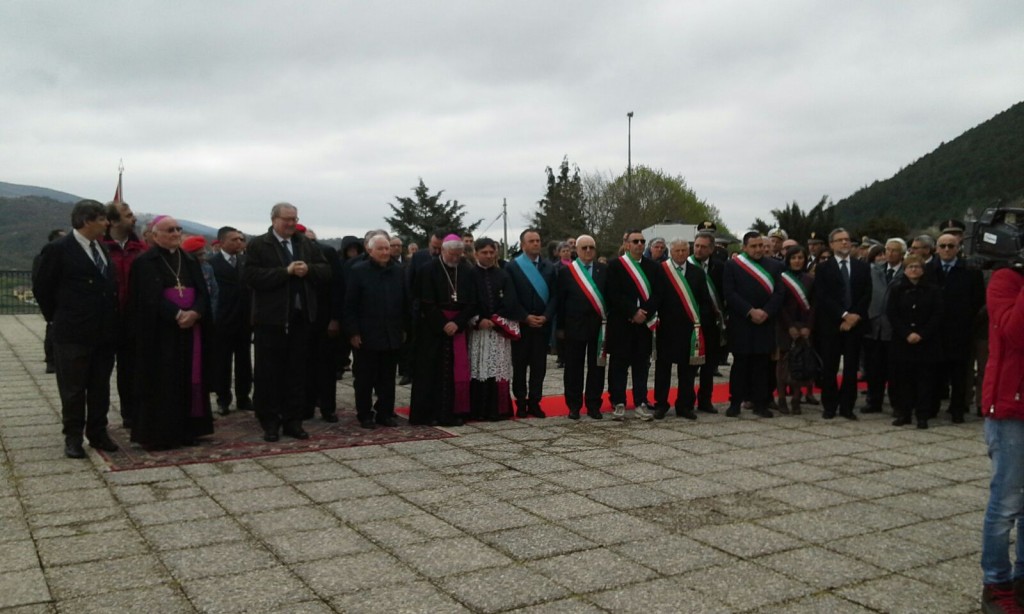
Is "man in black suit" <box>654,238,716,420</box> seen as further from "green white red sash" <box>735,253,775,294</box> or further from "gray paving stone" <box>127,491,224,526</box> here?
"gray paving stone" <box>127,491,224,526</box>

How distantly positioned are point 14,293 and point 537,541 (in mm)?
23001

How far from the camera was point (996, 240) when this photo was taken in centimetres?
357

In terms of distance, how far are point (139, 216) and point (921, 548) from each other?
7287mm

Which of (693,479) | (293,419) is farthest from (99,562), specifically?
(693,479)

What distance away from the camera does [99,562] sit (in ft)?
13.4

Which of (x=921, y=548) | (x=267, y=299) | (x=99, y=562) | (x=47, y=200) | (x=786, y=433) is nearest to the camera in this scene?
(x=99, y=562)

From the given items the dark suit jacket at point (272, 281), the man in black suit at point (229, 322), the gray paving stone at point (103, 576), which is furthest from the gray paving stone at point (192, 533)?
the man in black suit at point (229, 322)

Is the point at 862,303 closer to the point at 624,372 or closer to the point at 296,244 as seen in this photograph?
the point at 624,372

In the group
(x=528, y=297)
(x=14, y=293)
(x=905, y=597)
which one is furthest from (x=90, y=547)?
(x=14, y=293)

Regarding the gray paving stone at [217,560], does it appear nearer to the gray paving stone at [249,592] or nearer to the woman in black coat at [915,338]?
the gray paving stone at [249,592]

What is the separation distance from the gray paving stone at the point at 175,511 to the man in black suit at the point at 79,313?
5.23ft

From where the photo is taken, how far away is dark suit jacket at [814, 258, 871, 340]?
848 centimetres

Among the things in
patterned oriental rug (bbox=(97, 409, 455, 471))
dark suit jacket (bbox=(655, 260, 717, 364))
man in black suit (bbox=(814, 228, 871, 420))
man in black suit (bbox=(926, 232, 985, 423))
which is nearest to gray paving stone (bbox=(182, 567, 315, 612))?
patterned oriental rug (bbox=(97, 409, 455, 471))

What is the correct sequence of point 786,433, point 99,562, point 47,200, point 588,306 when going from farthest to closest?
point 47,200 < point 588,306 < point 786,433 < point 99,562
